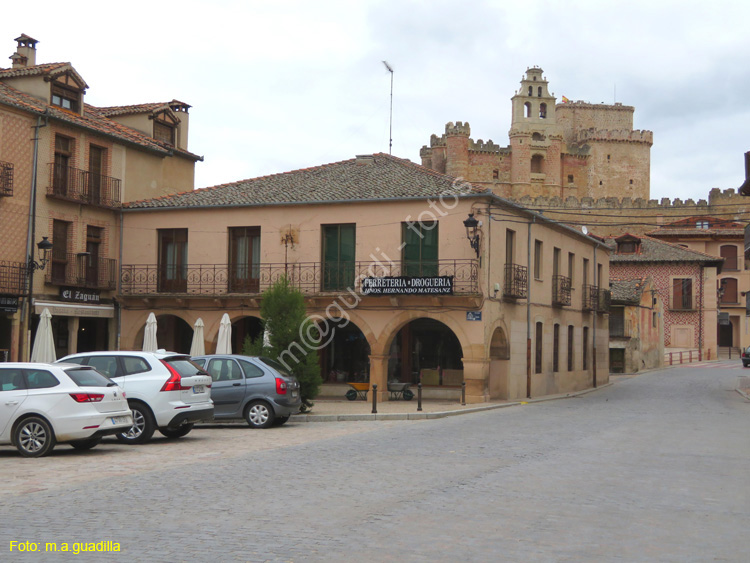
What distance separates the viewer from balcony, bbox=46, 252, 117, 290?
27.2m

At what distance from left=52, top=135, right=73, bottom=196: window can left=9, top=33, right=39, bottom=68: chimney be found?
20.0 feet

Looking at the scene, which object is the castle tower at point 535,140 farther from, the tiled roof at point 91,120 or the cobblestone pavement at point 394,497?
the cobblestone pavement at point 394,497

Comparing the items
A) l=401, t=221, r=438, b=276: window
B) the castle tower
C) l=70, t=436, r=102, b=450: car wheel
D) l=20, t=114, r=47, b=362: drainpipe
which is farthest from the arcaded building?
l=70, t=436, r=102, b=450: car wheel

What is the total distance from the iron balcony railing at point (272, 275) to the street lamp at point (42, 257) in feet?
11.8

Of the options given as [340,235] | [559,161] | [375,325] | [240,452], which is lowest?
[240,452]

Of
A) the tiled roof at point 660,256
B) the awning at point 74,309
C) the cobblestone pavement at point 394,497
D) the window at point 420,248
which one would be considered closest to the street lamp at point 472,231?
the window at point 420,248

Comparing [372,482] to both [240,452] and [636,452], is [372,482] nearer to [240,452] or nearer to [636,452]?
[240,452]

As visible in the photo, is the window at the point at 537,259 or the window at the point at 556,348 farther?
the window at the point at 556,348

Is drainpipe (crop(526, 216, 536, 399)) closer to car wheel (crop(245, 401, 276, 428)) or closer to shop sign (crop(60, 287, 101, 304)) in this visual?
car wheel (crop(245, 401, 276, 428))

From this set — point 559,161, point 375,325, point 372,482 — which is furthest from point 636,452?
point 559,161

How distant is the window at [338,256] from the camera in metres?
27.4

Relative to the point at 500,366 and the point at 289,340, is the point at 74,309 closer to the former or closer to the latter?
the point at 289,340

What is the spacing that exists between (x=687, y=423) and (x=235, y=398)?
395 inches

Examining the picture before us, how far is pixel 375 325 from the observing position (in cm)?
2681
